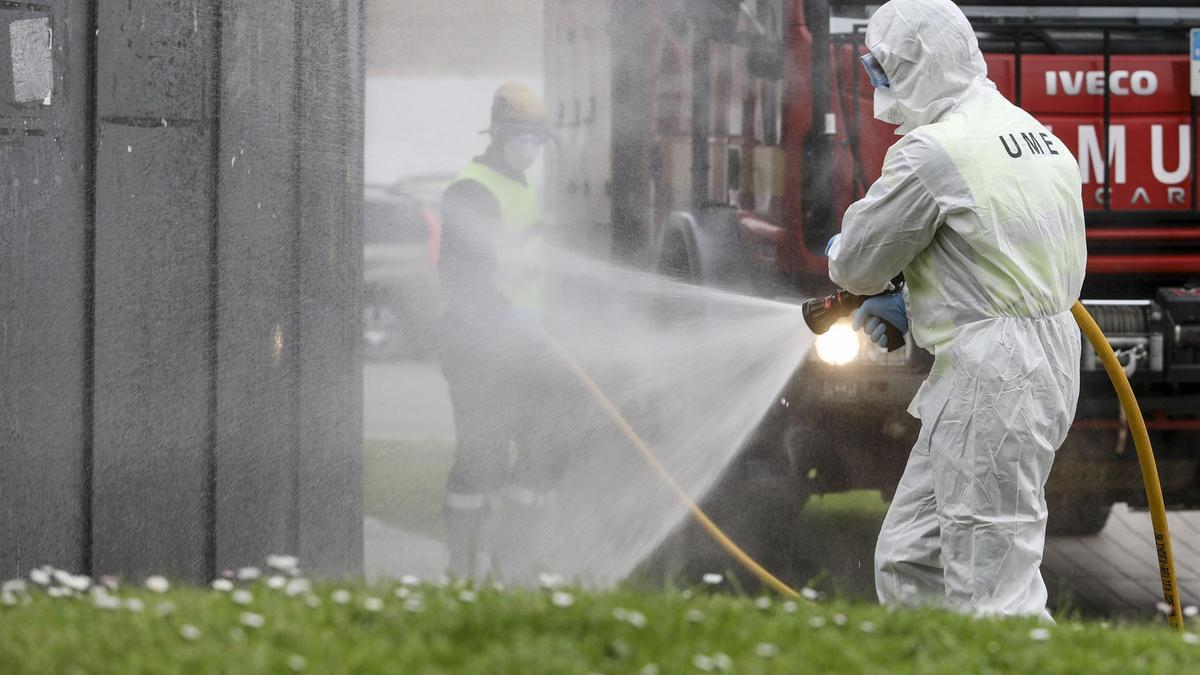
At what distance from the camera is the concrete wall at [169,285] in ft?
12.8

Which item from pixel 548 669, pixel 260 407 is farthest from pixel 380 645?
pixel 260 407

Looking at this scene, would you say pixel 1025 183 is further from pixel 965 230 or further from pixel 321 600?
pixel 321 600

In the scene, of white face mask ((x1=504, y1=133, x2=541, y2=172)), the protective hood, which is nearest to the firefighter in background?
white face mask ((x1=504, y1=133, x2=541, y2=172))

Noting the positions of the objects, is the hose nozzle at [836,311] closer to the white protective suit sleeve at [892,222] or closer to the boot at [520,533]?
the white protective suit sleeve at [892,222]

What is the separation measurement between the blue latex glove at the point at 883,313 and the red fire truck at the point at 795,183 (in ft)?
3.86

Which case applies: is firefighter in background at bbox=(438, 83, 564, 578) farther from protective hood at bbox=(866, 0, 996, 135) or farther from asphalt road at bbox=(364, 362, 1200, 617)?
protective hood at bbox=(866, 0, 996, 135)

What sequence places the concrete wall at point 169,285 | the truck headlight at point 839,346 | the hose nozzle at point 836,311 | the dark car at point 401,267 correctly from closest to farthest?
the hose nozzle at point 836,311 < the concrete wall at point 169,285 < the dark car at point 401,267 < the truck headlight at point 839,346

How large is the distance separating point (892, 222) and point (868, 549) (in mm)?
2215

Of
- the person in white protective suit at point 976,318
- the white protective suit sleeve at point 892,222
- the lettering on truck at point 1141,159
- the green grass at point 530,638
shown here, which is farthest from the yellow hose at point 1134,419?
the lettering on truck at point 1141,159

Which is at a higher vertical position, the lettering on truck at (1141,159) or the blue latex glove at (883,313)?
the lettering on truck at (1141,159)

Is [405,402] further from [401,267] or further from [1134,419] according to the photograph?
[1134,419]

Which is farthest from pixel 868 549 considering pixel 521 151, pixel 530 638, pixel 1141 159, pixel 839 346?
pixel 530 638

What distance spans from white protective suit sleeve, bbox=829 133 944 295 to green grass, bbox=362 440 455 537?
1.80 metres

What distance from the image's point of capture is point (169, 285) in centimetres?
404
